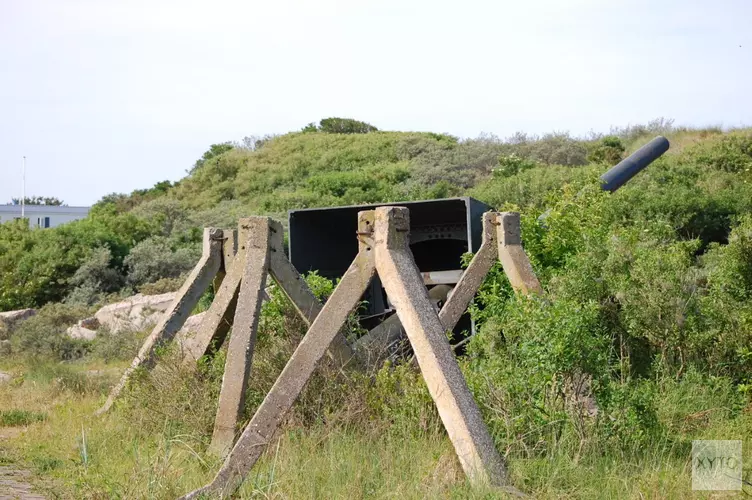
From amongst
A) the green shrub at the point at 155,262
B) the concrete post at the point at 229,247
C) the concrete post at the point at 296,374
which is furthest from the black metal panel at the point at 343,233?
the green shrub at the point at 155,262

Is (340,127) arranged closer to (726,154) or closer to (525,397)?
(726,154)

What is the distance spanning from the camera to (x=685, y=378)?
8.17 meters

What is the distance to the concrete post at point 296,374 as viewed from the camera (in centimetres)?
578

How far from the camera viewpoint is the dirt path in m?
6.04

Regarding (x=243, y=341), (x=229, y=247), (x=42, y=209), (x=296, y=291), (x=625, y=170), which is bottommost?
(x=243, y=341)

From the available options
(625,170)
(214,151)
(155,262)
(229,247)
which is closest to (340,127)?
(214,151)

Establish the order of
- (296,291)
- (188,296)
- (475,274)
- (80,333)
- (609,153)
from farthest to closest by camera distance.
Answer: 1. (609,153)
2. (80,333)
3. (188,296)
4. (475,274)
5. (296,291)

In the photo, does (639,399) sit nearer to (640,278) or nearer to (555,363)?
(555,363)

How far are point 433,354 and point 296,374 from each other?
1.05 metres

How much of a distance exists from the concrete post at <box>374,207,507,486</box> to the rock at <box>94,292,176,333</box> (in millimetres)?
12930

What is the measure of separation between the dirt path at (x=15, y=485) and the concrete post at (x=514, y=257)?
4.20m

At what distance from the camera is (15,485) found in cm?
644

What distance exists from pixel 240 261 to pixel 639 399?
3470 mm

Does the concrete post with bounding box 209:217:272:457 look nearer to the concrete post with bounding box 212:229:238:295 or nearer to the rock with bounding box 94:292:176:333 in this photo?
the concrete post with bounding box 212:229:238:295
